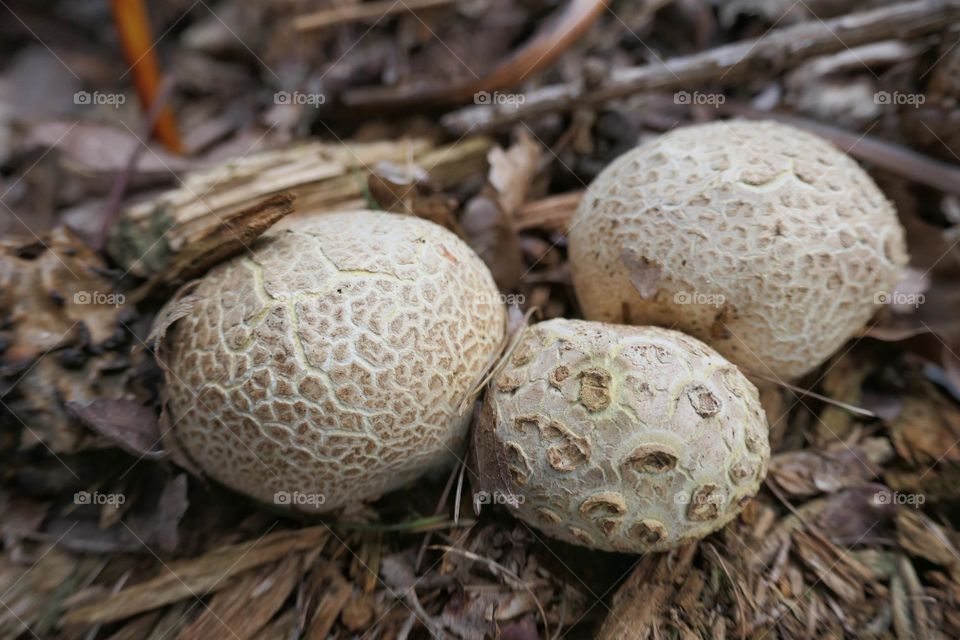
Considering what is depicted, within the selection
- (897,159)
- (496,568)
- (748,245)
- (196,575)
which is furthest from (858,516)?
(196,575)

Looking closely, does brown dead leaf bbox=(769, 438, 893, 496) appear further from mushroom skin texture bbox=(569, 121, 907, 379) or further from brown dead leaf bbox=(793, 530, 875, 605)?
mushroom skin texture bbox=(569, 121, 907, 379)

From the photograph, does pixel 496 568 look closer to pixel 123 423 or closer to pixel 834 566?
pixel 834 566

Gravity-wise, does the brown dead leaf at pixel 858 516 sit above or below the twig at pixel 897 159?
below

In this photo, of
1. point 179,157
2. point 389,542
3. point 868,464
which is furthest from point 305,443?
point 179,157

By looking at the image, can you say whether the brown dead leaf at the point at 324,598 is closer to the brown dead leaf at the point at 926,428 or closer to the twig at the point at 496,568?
the twig at the point at 496,568

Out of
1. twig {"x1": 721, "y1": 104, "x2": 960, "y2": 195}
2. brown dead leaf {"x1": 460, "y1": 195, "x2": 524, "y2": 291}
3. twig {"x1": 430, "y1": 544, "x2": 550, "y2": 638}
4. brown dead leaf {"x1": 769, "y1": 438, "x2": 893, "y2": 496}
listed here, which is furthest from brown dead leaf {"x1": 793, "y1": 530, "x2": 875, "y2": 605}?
twig {"x1": 721, "y1": 104, "x2": 960, "y2": 195}

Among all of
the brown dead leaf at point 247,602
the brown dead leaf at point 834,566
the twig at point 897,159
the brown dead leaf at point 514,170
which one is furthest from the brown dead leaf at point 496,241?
the twig at point 897,159
